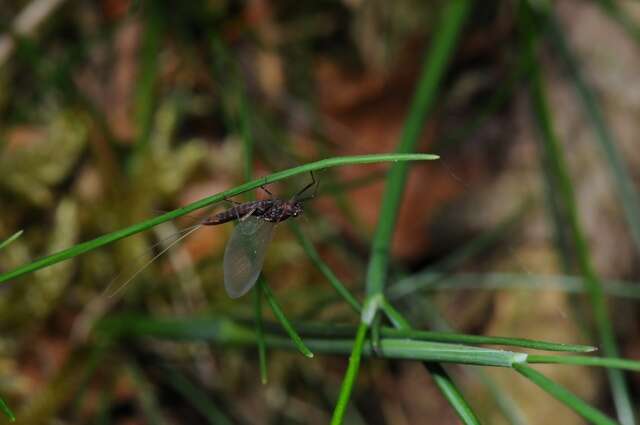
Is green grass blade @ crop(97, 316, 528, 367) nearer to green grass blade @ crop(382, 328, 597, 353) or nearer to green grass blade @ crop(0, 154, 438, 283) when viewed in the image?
green grass blade @ crop(382, 328, 597, 353)

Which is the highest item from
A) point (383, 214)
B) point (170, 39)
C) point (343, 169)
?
point (170, 39)

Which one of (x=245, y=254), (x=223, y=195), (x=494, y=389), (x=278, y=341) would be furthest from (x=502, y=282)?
(x=223, y=195)

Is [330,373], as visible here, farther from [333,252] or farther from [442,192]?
[442,192]

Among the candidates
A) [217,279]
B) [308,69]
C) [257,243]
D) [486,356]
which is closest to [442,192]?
[308,69]

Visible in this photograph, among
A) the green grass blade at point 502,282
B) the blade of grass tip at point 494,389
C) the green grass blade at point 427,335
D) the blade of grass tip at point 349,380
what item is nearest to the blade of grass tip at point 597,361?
the green grass blade at point 427,335

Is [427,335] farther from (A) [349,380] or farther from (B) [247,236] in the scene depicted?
(B) [247,236]

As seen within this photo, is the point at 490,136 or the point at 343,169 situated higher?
the point at 490,136

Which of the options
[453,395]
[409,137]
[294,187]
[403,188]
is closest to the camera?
[453,395]
